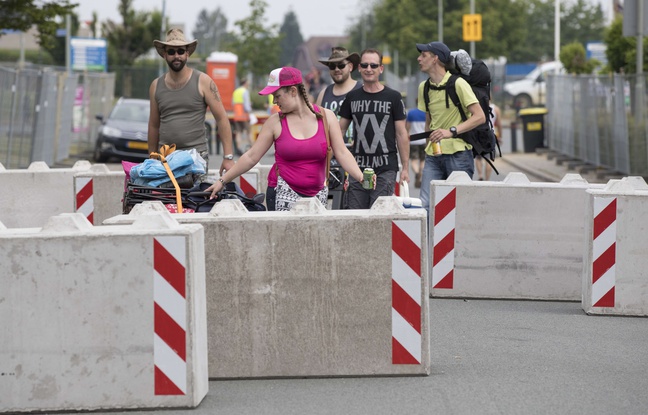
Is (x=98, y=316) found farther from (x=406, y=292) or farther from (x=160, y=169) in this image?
(x=160, y=169)

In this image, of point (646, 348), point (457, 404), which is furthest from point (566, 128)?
point (457, 404)

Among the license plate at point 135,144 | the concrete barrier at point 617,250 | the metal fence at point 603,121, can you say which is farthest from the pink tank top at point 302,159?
the license plate at point 135,144

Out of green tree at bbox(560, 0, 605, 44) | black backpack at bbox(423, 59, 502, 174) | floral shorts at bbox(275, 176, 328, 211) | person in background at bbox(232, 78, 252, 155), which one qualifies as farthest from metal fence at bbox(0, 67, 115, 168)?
green tree at bbox(560, 0, 605, 44)

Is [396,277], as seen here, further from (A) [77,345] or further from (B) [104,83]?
(B) [104,83]

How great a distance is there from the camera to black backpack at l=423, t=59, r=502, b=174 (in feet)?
36.4

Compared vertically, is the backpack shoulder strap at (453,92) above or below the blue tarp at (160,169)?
above

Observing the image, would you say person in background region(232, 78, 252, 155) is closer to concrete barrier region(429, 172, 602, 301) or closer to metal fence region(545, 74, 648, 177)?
metal fence region(545, 74, 648, 177)

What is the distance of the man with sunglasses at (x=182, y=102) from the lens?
1014 centimetres

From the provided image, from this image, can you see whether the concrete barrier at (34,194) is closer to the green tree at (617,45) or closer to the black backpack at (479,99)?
the black backpack at (479,99)

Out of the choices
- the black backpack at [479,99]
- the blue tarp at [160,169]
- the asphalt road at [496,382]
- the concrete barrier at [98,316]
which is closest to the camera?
the concrete barrier at [98,316]

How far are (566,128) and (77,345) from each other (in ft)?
83.2

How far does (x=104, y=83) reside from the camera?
39156 mm

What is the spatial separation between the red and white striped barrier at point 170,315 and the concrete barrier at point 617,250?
397cm

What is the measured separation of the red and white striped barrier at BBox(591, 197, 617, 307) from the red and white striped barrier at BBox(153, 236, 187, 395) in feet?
13.1
